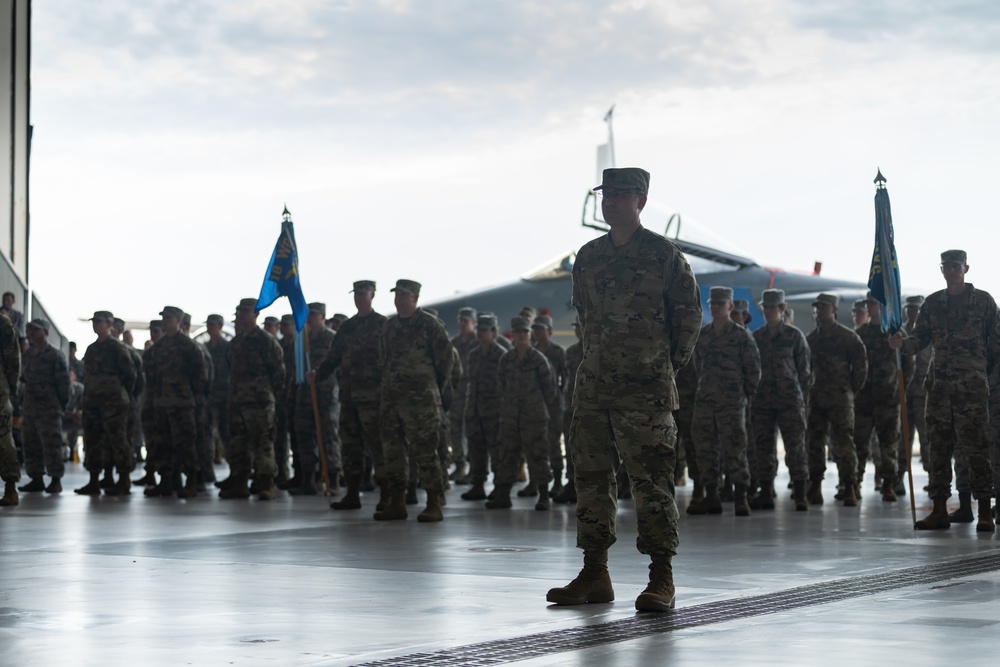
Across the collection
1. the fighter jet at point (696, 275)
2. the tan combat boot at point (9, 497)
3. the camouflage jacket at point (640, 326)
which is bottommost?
the tan combat boot at point (9, 497)

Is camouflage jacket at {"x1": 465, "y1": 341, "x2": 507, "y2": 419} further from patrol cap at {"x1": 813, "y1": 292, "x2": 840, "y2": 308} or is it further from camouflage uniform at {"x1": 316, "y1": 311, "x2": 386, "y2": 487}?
patrol cap at {"x1": 813, "y1": 292, "x2": 840, "y2": 308}

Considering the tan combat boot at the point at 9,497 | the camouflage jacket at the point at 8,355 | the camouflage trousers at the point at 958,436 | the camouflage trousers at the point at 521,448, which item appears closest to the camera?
the camouflage trousers at the point at 958,436

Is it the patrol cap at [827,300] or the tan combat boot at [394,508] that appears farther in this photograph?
the patrol cap at [827,300]

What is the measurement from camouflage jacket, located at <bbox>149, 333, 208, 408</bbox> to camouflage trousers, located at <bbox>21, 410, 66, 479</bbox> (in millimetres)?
1707

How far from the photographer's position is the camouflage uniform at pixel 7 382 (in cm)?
1191

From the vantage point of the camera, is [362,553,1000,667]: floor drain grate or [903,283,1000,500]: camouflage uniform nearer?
[362,553,1000,667]: floor drain grate

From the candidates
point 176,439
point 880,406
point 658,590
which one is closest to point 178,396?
point 176,439

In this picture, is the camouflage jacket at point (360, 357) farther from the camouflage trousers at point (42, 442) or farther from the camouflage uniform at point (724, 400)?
the camouflage trousers at point (42, 442)

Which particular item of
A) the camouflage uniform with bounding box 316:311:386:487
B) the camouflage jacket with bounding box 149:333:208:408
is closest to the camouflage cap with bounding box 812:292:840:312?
the camouflage uniform with bounding box 316:311:386:487

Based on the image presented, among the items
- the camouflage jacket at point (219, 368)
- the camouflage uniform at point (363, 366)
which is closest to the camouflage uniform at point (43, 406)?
the camouflage jacket at point (219, 368)

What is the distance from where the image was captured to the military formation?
6.29 metres

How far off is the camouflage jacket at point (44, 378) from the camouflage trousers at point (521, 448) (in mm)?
5316

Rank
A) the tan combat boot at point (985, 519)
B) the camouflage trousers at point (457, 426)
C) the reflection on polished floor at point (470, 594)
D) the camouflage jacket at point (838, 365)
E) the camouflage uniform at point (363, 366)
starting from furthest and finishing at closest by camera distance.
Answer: the camouflage trousers at point (457, 426), the camouflage jacket at point (838, 365), the camouflage uniform at point (363, 366), the tan combat boot at point (985, 519), the reflection on polished floor at point (470, 594)

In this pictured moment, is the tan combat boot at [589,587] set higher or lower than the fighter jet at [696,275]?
lower
